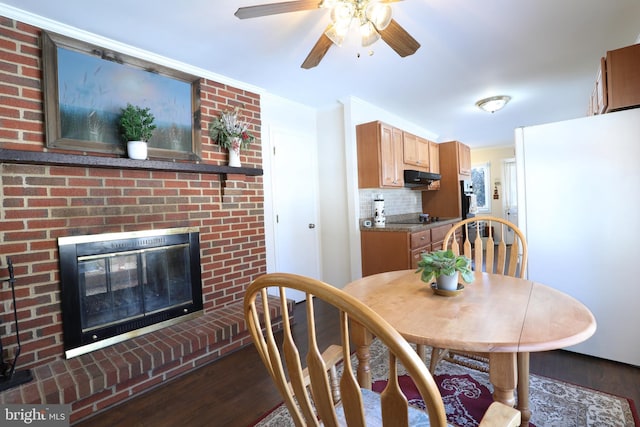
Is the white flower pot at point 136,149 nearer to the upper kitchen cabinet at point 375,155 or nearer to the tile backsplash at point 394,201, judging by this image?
the upper kitchen cabinet at point 375,155

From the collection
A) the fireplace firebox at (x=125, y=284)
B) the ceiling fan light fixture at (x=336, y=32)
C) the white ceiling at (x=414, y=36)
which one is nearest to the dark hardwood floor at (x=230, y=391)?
the fireplace firebox at (x=125, y=284)

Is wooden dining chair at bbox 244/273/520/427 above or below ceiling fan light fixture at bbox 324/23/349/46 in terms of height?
below

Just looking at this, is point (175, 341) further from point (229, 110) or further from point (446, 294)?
point (229, 110)

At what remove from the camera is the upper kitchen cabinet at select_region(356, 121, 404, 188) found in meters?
3.44

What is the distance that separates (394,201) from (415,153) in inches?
28.6

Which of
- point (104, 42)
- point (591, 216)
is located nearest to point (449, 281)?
point (591, 216)

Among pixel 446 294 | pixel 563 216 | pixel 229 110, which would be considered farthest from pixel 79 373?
pixel 563 216

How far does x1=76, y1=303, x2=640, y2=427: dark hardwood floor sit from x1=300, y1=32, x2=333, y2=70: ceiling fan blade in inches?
79.4

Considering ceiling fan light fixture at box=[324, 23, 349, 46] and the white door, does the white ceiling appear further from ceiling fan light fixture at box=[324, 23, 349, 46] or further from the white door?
the white door

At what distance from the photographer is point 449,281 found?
53.2 inches

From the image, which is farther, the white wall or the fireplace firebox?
the white wall

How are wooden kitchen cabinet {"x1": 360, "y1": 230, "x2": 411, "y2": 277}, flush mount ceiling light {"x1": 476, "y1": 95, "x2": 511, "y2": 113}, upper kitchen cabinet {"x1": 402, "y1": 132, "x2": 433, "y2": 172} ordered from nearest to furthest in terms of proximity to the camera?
wooden kitchen cabinet {"x1": 360, "y1": 230, "x2": 411, "y2": 277} < flush mount ceiling light {"x1": 476, "y1": 95, "x2": 511, "y2": 113} < upper kitchen cabinet {"x1": 402, "y1": 132, "x2": 433, "y2": 172}

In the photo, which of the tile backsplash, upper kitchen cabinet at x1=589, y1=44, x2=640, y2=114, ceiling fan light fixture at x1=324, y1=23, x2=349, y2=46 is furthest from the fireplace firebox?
upper kitchen cabinet at x1=589, y1=44, x2=640, y2=114

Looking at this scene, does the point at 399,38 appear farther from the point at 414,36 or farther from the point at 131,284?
the point at 131,284
